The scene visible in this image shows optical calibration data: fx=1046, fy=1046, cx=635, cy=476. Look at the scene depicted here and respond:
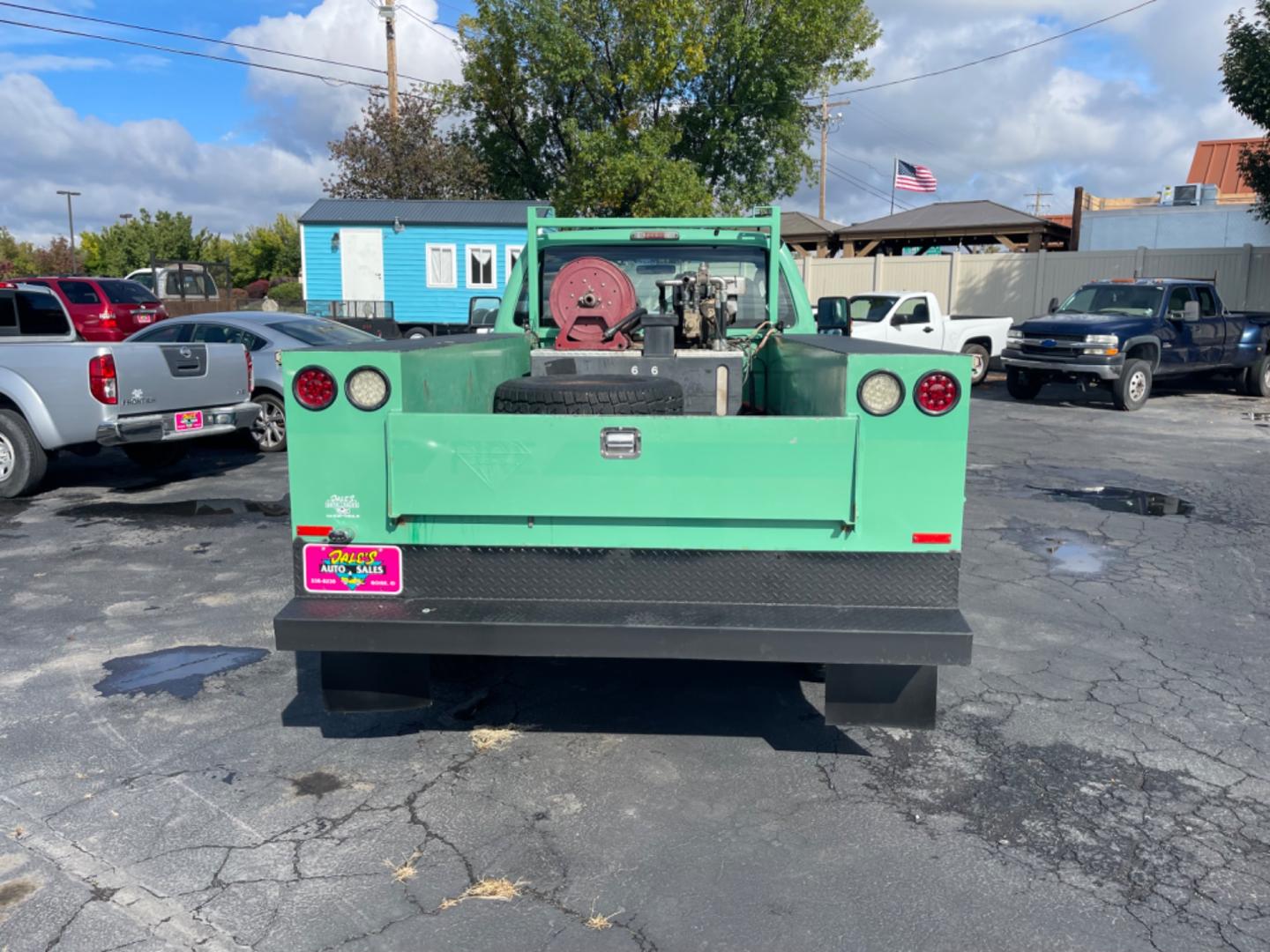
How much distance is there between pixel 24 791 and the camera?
395 centimetres

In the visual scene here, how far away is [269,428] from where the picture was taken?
11664 mm

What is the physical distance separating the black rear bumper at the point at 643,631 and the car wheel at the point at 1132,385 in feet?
46.8

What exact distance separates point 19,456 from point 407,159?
25.7m

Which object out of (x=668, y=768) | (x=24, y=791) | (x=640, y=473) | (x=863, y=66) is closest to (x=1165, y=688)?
(x=668, y=768)

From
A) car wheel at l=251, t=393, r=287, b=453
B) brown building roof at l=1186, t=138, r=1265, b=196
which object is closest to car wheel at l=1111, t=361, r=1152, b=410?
car wheel at l=251, t=393, r=287, b=453

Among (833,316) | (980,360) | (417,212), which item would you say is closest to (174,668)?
(833,316)

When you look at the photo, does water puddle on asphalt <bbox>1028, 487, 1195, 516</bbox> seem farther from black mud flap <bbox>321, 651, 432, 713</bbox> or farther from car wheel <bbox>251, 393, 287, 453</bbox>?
car wheel <bbox>251, 393, 287, 453</bbox>

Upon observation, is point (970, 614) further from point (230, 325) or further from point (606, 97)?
point (606, 97)

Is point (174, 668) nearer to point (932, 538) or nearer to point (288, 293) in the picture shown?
point (932, 538)

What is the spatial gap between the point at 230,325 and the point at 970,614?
29.0ft

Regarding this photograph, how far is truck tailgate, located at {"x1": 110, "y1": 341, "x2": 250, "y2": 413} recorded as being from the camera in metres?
9.01

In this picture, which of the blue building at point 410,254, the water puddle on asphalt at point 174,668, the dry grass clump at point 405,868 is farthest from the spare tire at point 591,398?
the blue building at point 410,254

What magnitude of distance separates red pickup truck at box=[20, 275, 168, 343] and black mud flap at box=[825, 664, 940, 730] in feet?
55.9

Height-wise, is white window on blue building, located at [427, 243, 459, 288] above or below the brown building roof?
below
